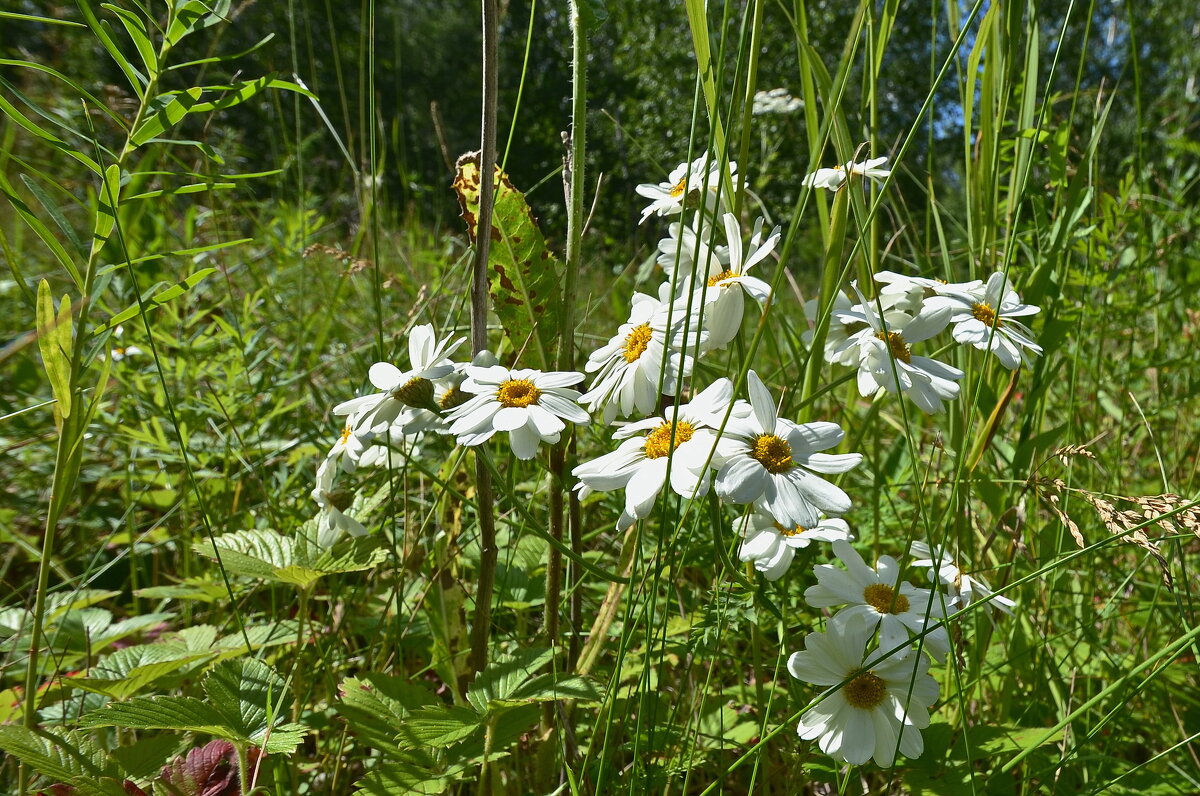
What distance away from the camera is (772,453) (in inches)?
23.7

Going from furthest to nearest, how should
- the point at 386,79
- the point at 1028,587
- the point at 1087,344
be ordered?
the point at 386,79 < the point at 1087,344 < the point at 1028,587

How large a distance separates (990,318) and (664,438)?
1.20 feet

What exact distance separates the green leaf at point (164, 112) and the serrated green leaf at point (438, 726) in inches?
21.2

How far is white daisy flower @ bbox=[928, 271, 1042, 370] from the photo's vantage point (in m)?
0.70

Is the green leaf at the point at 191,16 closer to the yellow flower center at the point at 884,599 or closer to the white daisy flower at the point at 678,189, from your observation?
the white daisy flower at the point at 678,189

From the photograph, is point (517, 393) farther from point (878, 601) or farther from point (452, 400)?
point (878, 601)

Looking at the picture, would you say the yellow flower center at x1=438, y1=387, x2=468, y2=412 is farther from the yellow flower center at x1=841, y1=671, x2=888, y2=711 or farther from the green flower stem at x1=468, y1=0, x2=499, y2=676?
the yellow flower center at x1=841, y1=671, x2=888, y2=711

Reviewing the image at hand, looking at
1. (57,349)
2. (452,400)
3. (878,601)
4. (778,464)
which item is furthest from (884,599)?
(57,349)

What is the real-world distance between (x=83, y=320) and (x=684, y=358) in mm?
491

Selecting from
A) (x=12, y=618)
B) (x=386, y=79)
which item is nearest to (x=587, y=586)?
(x=12, y=618)

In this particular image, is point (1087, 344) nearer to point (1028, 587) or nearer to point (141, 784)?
point (1028, 587)

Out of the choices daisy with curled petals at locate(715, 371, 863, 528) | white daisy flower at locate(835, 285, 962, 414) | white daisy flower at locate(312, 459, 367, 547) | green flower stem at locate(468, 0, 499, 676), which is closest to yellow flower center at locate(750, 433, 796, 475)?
daisy with curled petals at locate(715, 371, 863, 528)

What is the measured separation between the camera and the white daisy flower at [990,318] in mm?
705

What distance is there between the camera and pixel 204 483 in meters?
1.43
